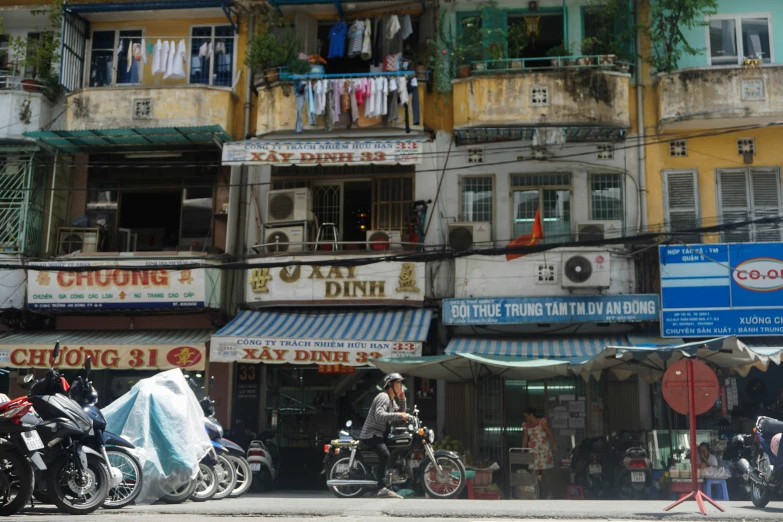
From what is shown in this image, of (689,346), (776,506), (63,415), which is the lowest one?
(776,506)

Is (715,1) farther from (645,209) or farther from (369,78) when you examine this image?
(369,78)

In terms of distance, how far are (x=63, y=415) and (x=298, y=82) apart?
10890 millimetres

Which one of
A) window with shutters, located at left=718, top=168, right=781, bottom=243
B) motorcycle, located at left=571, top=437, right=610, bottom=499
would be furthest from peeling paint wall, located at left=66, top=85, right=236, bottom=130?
window with shutters, located at left=718, top=168, right=781, bottom=243

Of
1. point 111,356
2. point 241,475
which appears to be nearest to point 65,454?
point 241,475

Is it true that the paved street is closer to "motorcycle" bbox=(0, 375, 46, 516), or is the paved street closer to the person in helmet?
"motorcycle" bbox=(0, 375, 46, 516)

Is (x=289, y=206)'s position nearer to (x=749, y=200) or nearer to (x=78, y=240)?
(x=78, y=240)

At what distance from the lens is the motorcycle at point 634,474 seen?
561 inches

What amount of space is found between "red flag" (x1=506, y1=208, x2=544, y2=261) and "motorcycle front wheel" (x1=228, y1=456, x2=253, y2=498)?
7.31 m

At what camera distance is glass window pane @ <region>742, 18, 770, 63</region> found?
1828cm

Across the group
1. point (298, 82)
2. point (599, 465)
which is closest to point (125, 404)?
point (599, 465)

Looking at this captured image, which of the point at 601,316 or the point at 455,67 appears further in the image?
the point at 455,67

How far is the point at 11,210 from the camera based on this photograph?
1942cm

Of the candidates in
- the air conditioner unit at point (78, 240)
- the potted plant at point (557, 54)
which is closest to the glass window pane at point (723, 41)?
the potted plant at point (557, 54)

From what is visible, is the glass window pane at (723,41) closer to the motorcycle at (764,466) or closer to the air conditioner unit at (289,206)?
the air conditioner unit at (289,206)
